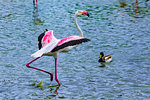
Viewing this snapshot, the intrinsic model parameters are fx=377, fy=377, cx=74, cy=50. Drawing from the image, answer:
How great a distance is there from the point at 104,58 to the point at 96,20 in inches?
328

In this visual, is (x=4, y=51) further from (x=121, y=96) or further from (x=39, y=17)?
(x=39, y=17)

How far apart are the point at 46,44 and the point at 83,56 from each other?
334cm

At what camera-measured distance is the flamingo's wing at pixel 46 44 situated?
9.33 m

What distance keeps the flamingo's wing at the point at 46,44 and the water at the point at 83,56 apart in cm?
96

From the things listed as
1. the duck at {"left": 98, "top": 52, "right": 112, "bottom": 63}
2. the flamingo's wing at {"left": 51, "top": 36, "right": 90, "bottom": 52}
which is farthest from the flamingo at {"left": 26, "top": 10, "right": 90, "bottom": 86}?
the duck at {"left": 98, "top": 52, "right": 112, "bottom": 63}

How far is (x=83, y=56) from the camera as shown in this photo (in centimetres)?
1293

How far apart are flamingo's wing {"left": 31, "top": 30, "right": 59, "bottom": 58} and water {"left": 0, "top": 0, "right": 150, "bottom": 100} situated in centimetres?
96

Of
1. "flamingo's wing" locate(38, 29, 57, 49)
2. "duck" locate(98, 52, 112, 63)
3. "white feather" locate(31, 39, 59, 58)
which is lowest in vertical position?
"duck" locate(98, 52, 112, 63)

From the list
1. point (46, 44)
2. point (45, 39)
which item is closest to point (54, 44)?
point (46, 44)

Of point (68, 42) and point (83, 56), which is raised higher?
point (68, 42)

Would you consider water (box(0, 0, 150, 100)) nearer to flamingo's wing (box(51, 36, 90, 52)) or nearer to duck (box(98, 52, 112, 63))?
duck (box(98, 52, 112, 63))

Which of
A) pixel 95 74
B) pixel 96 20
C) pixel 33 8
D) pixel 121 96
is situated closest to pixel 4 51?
pixel 95 74

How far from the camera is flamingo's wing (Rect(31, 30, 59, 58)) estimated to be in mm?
9328

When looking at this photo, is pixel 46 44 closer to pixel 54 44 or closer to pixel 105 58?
pixel 54 44
